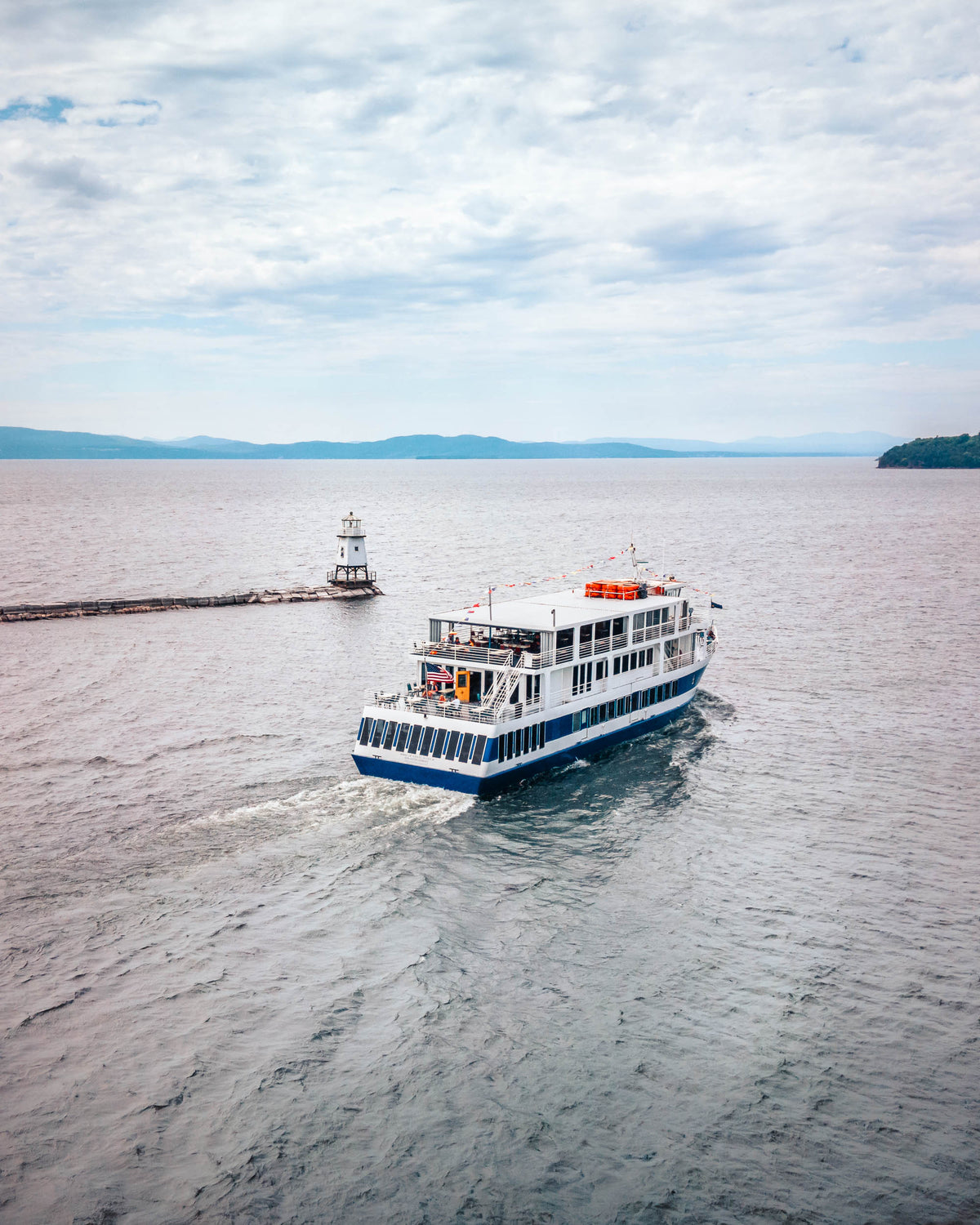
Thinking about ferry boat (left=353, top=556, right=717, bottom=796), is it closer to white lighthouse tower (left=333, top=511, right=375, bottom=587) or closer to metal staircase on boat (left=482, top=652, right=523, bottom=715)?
metal staircase on boat (left=482, top=652, right=523, bottom=715)

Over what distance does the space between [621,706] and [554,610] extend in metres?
7.25

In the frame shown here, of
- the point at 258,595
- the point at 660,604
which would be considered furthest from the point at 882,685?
the point at 258,595

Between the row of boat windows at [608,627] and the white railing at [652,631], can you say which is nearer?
the row of boat windows at [608,627]

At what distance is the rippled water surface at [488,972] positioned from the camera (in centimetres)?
2220

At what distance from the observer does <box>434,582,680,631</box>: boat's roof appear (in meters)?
48.0

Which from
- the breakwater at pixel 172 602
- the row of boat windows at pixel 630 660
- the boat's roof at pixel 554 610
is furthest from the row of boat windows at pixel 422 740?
the breakwater at pixel 172 602

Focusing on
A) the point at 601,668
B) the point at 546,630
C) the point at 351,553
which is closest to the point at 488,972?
the point at 546,630

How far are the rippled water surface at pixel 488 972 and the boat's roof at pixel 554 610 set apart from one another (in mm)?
7298

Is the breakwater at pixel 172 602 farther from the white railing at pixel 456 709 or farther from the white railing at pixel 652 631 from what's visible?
the white railing at pixel 456 709

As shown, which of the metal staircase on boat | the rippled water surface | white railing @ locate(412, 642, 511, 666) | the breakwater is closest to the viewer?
the rippled water surface

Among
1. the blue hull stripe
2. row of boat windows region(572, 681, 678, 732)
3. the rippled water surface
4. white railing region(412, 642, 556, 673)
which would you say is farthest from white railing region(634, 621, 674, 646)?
the blue hull stripe

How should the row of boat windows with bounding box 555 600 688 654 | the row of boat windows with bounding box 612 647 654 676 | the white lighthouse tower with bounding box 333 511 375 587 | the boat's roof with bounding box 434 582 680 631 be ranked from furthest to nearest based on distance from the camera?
1. the white lighthouse tower with bounding box 333 511 375 587
2. the row of boat windows with bounding box 612 647 654 676
3. the row of boat windows with bounding box 555 600 688 654
4. the boat's roof with bounding box 434 582 680 631

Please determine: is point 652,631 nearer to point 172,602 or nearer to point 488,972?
point 488,972

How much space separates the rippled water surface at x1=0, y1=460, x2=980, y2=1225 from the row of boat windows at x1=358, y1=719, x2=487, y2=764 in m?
2.19
